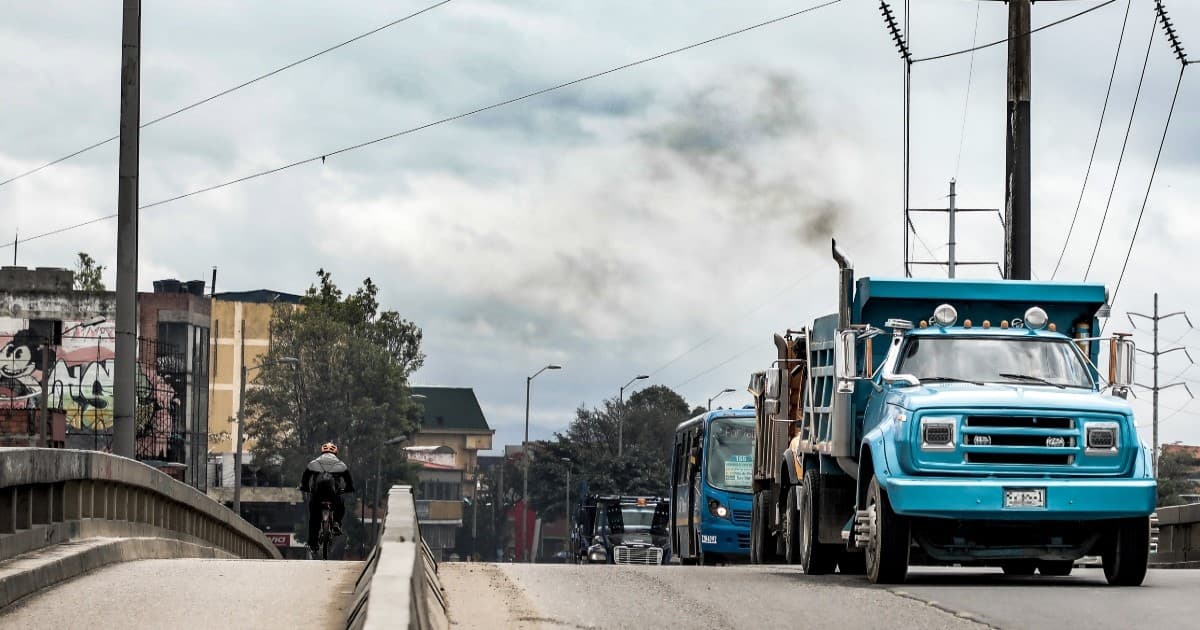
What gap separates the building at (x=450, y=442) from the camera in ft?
514

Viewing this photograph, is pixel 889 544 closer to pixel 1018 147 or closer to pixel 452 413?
pixel 1018 147

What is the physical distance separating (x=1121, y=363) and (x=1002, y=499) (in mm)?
2032

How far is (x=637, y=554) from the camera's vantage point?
153 ft

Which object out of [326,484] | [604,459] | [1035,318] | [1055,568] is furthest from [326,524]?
[604,459]

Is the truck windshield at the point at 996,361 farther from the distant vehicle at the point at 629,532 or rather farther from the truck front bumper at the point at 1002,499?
the distant vehicle at the point at 629,532

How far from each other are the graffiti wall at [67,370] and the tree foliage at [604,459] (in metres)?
25.2

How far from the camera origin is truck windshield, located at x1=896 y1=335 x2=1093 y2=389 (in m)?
15.1

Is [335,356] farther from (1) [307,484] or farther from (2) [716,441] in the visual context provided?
(1) [307,484]

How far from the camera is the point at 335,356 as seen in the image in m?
94.1

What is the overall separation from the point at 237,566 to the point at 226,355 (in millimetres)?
110661

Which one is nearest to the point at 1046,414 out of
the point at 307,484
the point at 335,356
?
the point at 307,484

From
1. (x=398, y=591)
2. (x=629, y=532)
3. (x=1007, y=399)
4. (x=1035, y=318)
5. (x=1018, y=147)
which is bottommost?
(x=629, y=532)

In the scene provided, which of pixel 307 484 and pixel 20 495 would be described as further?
pixel 307 484

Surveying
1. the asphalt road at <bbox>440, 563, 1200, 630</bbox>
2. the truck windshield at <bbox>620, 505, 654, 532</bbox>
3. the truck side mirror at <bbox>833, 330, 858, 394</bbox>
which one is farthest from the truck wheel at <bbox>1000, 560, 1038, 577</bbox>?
the truck windshield at <bbox>620, 505, 654, 532</bbox>
